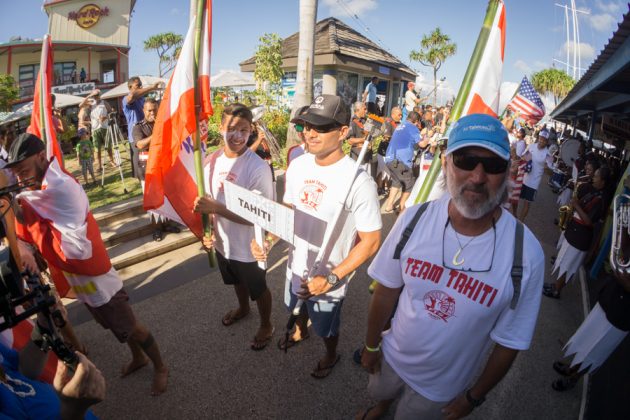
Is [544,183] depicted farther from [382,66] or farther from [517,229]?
[517,229]

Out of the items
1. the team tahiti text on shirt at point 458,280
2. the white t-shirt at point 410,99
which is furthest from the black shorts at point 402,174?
the white t-shirt at point 410,99

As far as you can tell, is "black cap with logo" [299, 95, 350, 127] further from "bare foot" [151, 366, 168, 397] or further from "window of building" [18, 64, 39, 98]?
"window of building" [18, 64, 39, 98]

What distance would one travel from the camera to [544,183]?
511 inches

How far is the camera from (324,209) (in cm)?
242

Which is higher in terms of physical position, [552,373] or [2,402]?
[2,402]

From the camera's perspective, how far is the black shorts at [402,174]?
7008 mm

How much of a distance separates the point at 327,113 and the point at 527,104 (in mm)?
7006

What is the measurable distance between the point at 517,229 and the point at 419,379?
969 millimetres

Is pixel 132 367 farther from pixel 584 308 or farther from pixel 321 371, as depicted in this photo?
pixel 584 308

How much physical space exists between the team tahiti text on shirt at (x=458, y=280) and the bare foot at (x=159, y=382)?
2.38m

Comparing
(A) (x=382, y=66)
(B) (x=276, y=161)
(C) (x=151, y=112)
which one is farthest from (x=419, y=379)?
(A) (x=382, y=66)

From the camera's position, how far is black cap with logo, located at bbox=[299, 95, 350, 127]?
7.72 feet

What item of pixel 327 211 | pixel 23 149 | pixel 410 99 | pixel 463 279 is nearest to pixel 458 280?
pixel 463 279

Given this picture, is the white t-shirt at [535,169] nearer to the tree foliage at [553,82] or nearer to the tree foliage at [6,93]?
the tree foliage at [6,93]
